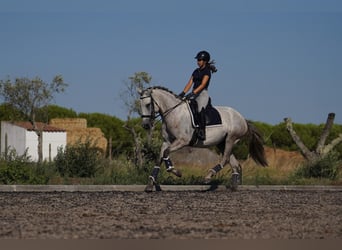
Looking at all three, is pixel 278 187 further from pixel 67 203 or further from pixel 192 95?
pixel 67 203

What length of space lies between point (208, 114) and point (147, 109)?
1.45m

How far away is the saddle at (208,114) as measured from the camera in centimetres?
1934

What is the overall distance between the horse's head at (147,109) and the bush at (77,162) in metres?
3.29

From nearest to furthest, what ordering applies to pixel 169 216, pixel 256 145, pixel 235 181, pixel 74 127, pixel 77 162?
pixel 169 216, pixel 235 181, pixel 256 145, pixel 77 162, pixel 74 127

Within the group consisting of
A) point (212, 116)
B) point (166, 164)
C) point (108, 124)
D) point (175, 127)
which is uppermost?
point (108, 124)

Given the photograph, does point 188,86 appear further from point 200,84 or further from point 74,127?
point 74,127

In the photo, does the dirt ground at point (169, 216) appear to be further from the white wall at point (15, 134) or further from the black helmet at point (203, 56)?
the white wall at point (15, 134)

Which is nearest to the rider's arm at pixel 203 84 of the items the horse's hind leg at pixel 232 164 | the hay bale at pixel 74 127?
the horse's hind leg at pixel 232 164

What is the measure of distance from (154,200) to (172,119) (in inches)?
152

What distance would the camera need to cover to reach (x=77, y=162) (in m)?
22.1

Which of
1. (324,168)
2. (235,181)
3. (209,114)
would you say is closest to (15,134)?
(324,168)

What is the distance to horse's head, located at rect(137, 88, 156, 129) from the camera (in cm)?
1914

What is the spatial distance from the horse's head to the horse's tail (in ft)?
9.97

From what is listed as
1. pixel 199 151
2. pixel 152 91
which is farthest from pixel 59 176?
pixel 199 151
